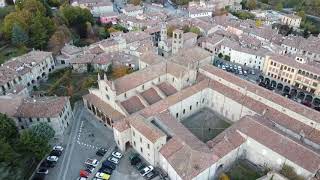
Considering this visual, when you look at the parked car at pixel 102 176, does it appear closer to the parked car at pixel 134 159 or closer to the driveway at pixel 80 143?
the driveway at pixel 80 143

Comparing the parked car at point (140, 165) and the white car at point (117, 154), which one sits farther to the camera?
the white car at point (117, 154)

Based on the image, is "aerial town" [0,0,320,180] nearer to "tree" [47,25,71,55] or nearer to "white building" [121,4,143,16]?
"tree" [47,25,71,55]

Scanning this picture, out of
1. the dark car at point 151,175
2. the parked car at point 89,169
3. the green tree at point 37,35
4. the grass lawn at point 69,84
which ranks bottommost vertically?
the dark car at point 151,175

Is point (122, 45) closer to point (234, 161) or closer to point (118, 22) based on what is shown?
point (118, 22)

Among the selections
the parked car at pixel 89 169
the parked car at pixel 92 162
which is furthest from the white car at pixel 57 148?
the parked car at pixel 89 169

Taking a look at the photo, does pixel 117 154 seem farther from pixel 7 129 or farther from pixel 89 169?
pixel 7 129

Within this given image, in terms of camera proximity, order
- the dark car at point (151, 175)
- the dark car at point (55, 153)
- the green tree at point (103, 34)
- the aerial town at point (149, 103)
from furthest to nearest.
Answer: the green tree at point (103, 34) < the dark car at point (55, 153) < the dark car at point (151, 175) < the aerial town at point (149, 103)

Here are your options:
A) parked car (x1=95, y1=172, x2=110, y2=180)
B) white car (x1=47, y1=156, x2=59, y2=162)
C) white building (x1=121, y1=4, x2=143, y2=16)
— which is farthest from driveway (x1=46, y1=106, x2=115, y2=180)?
white building (x1=121, y1=4, x2=143, y2=16)
